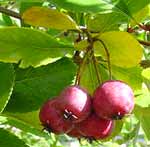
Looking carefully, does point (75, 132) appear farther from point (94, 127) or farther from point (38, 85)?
point (38, 85)

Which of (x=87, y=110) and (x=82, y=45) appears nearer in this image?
(x=87, y=110)

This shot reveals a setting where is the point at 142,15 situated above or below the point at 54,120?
above

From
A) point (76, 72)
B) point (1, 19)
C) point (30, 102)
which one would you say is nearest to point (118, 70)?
point (76, 72)

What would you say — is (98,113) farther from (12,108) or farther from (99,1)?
(12,108)

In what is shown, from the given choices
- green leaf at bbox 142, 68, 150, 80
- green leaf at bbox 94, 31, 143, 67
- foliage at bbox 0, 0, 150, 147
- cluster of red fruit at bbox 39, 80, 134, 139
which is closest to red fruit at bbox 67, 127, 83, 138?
cluster of red fruit at bbox 39, 80, 134, 139

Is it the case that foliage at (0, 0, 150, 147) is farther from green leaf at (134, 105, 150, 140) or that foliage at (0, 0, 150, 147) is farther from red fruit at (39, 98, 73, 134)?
red fruit at (39, 98, 73, 134)

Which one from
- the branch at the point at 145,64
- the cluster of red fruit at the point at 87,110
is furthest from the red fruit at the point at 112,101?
the branch at the point at 145,64

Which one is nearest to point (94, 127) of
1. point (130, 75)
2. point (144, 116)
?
point (130, 75)

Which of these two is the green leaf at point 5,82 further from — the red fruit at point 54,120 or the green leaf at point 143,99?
the green leaf at point 143,99
